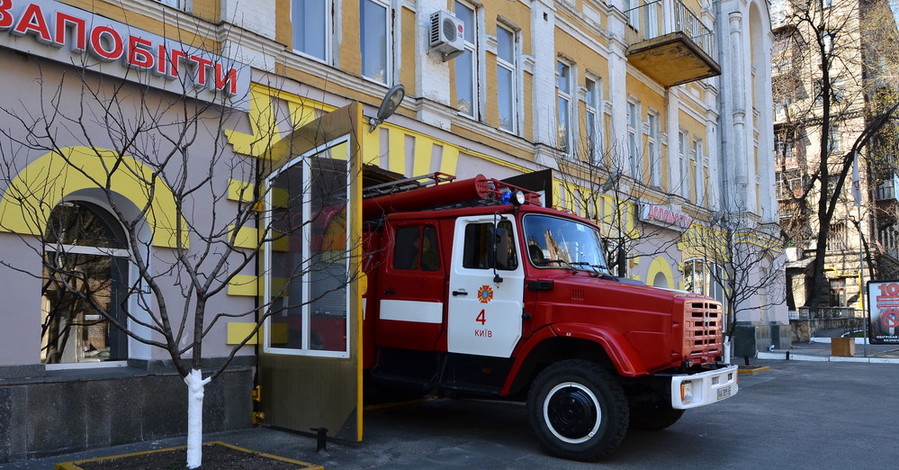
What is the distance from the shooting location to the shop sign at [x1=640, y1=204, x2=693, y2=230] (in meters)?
18.5

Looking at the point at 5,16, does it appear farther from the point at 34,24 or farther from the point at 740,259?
the point at 740,259

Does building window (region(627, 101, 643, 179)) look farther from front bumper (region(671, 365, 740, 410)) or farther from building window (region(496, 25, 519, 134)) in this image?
front bumper (region(671, 365, 740, 410))

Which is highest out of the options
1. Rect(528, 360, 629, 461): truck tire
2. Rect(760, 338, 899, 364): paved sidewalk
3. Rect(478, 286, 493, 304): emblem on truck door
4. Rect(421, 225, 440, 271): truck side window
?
Rect(421, 225, 440, 271): truck side window

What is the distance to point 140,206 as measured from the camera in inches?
320

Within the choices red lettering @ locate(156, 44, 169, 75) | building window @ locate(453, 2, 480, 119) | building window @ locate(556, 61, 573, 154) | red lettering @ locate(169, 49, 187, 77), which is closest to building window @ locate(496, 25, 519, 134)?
building window @ locate(453, 2, 480, 119)

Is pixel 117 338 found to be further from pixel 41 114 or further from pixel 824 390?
pixel 824 390

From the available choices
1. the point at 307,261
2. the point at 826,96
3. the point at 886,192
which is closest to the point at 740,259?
the point at 826,96

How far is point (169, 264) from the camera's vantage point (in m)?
8.37

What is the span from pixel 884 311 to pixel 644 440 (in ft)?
52.7

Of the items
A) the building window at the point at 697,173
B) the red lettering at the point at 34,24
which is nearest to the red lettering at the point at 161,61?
the red lettering at the point at 34,24

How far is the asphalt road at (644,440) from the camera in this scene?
7.20m

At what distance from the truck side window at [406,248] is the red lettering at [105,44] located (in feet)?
11.7

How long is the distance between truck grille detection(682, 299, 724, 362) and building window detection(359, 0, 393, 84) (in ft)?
20.9

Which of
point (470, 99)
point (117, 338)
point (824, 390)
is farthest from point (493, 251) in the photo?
point (824, 390)
